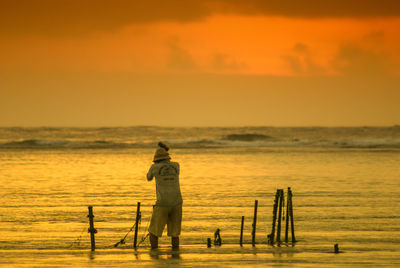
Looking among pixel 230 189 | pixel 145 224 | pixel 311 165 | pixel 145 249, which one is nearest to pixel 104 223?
pixel 145 224

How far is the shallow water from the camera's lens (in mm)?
10242

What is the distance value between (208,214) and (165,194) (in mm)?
6589

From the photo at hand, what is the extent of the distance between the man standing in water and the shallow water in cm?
39

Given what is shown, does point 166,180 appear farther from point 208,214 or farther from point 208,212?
point 208,212

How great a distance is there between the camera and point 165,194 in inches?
431

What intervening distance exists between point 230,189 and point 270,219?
694cm

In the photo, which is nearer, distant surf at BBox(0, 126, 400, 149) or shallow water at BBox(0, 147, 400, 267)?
shallow water at BBox(0, 147, 400, 267)

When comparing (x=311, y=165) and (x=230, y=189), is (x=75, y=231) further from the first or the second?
(x=311, y=165)

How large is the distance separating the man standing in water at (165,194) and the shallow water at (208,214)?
0.39 metres

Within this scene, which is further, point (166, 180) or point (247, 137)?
point (247, 137)

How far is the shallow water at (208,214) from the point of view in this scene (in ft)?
33.6

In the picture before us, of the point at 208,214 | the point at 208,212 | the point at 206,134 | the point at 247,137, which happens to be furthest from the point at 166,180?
the point at 206,134

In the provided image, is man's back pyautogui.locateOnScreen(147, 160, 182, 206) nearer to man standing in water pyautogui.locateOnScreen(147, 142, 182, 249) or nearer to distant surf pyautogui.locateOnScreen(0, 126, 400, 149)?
man standing in water pyautogui.locateOnScreen(147, 142, 182, 249)

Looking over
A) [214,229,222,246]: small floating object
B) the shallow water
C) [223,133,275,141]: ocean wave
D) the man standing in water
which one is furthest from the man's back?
[223,133,275,141]: ocean wave
